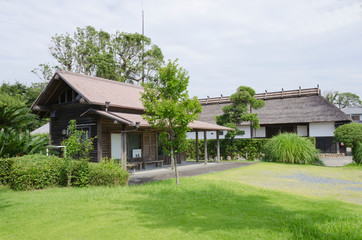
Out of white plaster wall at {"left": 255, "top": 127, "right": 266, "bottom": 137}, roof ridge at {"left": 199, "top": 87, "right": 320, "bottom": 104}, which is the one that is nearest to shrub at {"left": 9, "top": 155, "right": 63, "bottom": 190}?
white plaster wall at {"left": 255, "top": 127, "right": 266, "bottom": 137}

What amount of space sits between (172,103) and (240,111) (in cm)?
1328

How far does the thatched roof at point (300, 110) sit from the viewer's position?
25.6m

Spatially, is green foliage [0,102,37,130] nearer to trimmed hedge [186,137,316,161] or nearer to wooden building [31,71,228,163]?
wooden building [31,71,228,163]

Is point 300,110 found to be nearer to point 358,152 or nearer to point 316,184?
point 358,152

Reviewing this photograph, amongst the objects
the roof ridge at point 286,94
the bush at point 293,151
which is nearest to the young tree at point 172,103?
the bush at point 293,151

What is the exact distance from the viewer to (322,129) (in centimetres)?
2605

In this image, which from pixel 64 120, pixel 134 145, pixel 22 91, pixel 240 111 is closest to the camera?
pixel 134 145

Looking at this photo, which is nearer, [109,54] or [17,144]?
[17,144]

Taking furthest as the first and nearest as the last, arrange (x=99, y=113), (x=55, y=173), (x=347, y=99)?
1. (x=347, y=99)
2. (x=99, y=113)
3. (x=55, y=173)

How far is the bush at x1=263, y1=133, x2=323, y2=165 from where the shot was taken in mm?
18281

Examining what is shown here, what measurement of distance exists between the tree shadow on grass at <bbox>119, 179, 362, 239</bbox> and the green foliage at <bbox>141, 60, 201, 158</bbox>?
7.50 feet

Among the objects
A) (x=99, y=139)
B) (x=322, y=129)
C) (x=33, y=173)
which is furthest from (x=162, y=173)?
(x=322, y=129)

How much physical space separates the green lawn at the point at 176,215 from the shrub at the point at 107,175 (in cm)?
90

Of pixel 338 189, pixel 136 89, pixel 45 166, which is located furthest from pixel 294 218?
pixel 136 89
